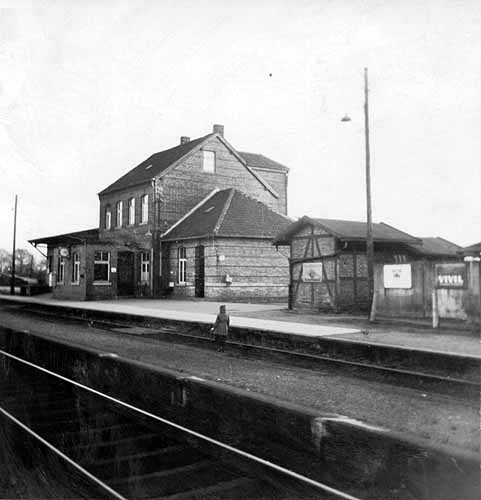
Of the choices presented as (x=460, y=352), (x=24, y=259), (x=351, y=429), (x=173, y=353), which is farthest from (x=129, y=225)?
(x=24, y=259)

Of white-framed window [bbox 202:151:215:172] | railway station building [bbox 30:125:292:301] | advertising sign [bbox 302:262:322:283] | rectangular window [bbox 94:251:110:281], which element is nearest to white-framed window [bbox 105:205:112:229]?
railway station building [bbox 30:125:292:301]

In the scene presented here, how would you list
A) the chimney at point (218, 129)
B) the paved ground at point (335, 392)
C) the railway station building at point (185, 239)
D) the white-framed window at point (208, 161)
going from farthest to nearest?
the chimney at point (218, 129) < the white-framed window at point (208, 161) < the railway station building at point (185, 239) < the paved ground at point (335, 392)

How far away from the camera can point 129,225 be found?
117 ft

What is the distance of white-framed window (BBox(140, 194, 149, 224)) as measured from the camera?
33.9 meters

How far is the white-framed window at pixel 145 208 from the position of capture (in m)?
33.9

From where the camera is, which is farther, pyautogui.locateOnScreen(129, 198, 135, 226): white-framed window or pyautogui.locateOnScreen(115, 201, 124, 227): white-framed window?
pyautogui.locateOnScreen(115, 201, 124, 227): white-framed window

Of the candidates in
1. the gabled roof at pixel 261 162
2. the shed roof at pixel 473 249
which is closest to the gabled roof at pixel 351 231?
the shed roof at pixel 473 249

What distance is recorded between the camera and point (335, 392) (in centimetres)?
911

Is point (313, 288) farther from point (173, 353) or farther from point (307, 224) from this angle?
Result: point (173, 353)

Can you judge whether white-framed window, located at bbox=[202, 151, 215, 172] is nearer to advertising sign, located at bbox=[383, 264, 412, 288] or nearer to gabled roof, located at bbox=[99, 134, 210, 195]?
gabled roof, located at bbox=[99, 134, 210, 195]

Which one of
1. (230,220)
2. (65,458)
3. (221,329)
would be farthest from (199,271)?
(65,458)

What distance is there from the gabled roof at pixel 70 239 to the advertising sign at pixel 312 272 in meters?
13.7

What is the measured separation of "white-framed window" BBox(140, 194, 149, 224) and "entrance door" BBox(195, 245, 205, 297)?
552 cm

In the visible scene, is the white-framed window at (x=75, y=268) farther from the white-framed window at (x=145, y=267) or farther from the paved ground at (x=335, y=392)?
the paved ground at (x=335, y=392)
